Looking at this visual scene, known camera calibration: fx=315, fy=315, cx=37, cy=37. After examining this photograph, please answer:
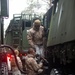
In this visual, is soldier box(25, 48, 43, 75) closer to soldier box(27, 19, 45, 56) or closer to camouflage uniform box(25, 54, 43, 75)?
camouflage uniform box(25, 54, 43, 75)

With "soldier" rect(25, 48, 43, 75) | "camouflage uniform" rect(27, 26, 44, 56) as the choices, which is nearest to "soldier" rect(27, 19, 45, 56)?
"camouflage uniform" rect(27, 26, 44, 56)

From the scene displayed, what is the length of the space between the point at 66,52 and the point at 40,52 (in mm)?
4378

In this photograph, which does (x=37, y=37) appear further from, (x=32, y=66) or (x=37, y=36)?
(x=32, y=66)

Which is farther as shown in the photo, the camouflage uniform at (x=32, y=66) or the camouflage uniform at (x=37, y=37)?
the camouflage uniform at (x=37, y=37)

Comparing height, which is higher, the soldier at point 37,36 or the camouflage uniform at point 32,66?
the soldier at point 37,36

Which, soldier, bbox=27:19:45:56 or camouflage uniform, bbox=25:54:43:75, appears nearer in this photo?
camouflage uniform, bbox=25:54:43:75

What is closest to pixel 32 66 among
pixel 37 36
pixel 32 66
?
pixel 32 66

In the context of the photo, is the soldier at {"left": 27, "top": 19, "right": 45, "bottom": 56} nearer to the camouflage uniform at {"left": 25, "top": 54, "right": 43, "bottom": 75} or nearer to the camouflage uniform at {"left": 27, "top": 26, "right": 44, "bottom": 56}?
the camouflage uniform at {"left": 27, "top": 26, "right": 44, "bottom": 56}

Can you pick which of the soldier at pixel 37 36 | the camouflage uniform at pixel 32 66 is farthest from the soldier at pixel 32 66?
the soldier at pixel 37 36

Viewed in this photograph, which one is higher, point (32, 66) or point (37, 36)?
point (37, 36)

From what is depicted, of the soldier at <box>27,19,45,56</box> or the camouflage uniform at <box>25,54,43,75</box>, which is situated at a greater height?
the soldier at <box>27,19,45,56</box>

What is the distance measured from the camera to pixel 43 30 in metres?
11.8

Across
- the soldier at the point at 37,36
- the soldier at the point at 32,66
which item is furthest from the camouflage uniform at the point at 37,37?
the soldier at the point at 32,66

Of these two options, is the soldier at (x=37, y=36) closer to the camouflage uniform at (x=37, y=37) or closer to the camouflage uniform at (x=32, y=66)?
the camouflage uniform at (x=37, y=37)
